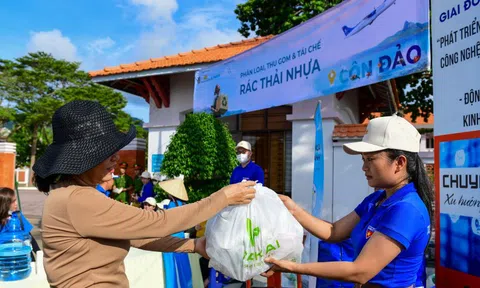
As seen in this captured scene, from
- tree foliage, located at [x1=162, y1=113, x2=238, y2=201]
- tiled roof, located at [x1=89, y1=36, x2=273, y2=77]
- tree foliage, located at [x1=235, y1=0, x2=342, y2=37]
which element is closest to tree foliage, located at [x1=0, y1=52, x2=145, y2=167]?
tree foliage, located at [x1=235, y1=0, x2=342, y2=37]

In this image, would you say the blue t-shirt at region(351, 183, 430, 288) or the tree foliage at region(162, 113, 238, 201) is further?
the tree foliage at region(162, 113, 238, 201)

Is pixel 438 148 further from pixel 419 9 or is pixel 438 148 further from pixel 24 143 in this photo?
pixel 24 143

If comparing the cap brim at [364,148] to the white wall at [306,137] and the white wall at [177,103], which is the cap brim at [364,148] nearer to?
the white wall at [306,137]

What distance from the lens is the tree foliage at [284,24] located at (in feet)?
40.7

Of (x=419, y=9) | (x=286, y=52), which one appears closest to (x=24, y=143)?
(x=286, y=52)

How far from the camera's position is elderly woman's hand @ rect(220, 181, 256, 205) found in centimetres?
181

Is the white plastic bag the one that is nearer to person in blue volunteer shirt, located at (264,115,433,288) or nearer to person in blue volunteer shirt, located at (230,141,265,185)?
person in blue volunteer shirt, located at (264,115,433,288)

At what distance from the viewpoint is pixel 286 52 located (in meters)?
5.70

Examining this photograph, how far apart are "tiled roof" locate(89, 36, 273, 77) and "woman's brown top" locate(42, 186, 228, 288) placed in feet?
23.7

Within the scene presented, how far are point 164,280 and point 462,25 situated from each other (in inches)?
135

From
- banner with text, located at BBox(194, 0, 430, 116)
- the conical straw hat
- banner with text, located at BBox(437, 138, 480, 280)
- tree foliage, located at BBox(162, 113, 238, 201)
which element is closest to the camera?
banner with text, located at BBox(437, 138, 480, 280)

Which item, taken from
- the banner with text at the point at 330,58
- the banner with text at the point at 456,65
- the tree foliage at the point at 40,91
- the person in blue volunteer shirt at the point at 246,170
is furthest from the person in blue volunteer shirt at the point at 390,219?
the tree foliage at the point at 40,91

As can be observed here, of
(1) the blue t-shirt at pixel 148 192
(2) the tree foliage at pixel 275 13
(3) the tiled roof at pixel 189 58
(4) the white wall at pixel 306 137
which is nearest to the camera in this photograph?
(4) the white wall at pixel 306 137

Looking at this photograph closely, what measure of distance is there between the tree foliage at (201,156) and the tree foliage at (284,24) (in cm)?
598
